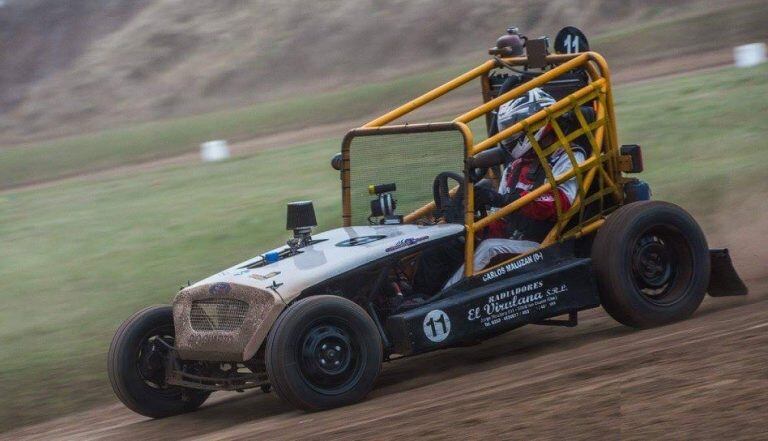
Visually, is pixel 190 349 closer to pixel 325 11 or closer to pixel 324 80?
pixel 324 80

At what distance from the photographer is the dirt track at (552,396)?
203 inches

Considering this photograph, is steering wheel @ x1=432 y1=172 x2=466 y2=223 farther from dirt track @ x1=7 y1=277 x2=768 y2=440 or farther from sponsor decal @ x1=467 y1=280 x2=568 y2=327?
dirt track @ x1=7 y1=277 x2=768 y2=440

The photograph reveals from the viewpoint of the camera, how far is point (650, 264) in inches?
298

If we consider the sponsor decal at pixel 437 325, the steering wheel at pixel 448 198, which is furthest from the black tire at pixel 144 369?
the steering wheel at pixel 448 198

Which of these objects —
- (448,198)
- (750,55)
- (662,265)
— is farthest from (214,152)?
(662,265)

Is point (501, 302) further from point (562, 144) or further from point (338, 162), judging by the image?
point (338, 162)

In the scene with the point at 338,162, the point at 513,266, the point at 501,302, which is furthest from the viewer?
the point at 338,162

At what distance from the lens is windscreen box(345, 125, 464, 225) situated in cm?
735

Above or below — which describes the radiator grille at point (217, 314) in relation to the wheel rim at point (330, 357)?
above

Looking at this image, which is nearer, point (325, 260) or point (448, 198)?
point (325, 260)

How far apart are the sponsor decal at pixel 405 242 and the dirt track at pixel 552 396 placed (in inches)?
31.3

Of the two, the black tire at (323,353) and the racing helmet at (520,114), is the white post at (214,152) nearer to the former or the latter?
the racing helmet at (520,114)

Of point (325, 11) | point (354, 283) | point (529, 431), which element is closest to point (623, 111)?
point (354, 283)

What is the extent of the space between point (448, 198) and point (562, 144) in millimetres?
783
